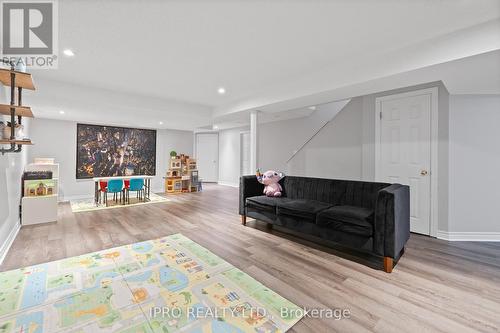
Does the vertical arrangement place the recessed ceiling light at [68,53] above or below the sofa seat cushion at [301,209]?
above

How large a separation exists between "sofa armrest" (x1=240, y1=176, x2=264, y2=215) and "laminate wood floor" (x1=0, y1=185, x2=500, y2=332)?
0.44 meters

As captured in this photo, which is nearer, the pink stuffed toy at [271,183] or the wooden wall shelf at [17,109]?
the wooden wall shelf at [17,109]

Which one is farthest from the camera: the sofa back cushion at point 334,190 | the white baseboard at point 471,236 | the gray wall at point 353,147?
the gray wall at point 353,147

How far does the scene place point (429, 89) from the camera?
3.37 m

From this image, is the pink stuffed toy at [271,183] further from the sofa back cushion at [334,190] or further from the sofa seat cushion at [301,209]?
the sofa seat cushion at [301,209]

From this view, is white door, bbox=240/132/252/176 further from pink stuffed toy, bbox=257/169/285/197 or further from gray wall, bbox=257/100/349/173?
pink stuffed toy, bbox=257/169/285/197

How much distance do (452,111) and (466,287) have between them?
97.0 inches

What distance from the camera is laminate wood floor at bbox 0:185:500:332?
5.34ft

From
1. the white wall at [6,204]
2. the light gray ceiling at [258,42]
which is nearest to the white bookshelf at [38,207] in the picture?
the white wall at [6,204]

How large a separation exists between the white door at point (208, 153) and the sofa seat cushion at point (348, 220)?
7668 mm

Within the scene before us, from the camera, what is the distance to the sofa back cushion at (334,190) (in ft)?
9.99

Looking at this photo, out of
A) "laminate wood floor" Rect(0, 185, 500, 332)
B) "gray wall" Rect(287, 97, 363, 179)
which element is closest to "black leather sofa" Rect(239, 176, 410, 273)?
"laminate wood floor" Rect(0, 185, 500, 332)

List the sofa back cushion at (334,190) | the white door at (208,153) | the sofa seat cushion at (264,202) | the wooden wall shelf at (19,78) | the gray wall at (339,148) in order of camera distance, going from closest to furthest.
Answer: the wooden wall shelf at (19,78) < the sofa back cushion at (334,190) < the sofa seat cushion at (264,202) < the gray wall at (339,148) < the white door at (208,153)

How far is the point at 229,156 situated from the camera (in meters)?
9.38
